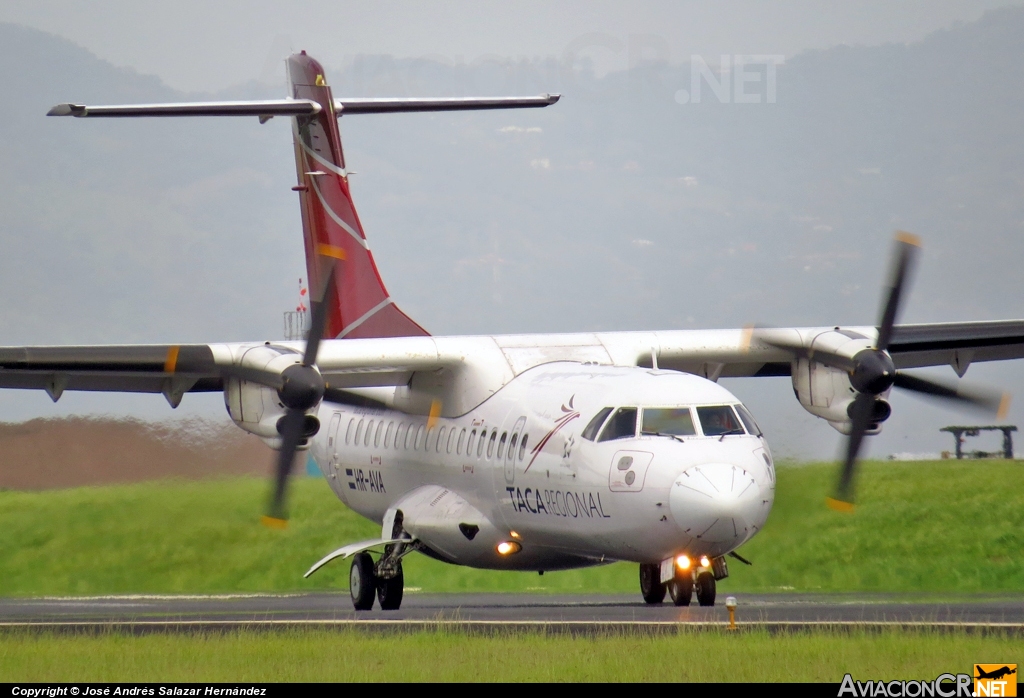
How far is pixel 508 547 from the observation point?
20.1m

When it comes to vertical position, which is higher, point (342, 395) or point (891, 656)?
point (342, 395)

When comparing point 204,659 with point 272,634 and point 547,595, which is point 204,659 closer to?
point 272,634

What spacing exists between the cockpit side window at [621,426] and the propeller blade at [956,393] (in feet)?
16.1

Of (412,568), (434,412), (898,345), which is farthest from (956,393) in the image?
(412,568)

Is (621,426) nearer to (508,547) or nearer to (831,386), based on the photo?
(508,547)

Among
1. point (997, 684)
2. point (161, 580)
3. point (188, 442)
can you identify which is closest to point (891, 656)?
point (997, 684)

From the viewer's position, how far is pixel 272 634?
15656mm

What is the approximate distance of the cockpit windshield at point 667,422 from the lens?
16.5 m

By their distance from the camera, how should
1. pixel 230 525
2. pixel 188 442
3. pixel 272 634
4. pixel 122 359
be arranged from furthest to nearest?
pixel 230 525 → pixel 188 442 → pixel 122 359 → pixel 272 634

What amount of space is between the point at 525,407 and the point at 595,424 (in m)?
→ 2.24

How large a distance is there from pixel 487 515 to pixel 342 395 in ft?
8.70

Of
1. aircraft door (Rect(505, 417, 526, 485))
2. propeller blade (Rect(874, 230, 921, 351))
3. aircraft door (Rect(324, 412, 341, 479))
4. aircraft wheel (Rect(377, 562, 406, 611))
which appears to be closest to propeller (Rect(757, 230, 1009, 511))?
propeller blade (Rect(874, 230, 921, 351))

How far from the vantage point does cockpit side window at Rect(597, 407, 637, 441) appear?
16.8 m

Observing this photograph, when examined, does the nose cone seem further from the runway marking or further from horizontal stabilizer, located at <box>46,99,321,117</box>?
horizontal stabilizer, located at <box>46,99,321,117</box>
